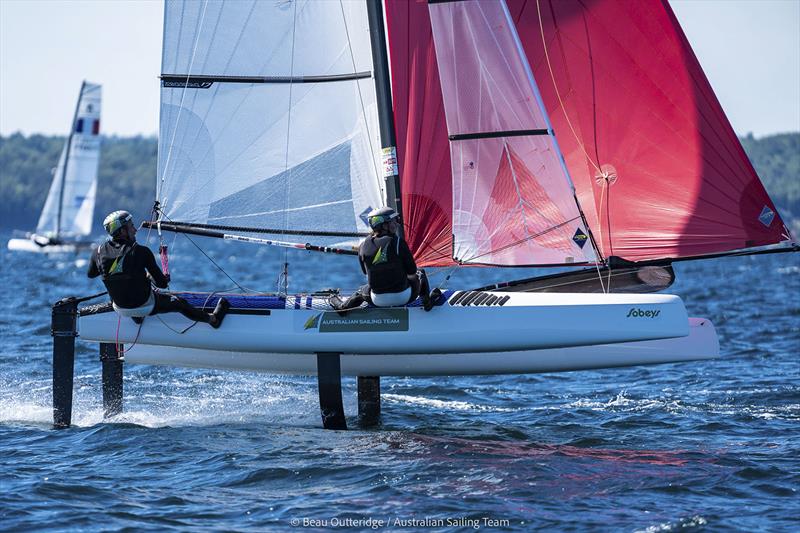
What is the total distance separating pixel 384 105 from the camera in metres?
10.6

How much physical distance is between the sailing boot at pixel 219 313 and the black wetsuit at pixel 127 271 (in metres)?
0.39

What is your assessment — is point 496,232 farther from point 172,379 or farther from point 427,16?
point 172,379

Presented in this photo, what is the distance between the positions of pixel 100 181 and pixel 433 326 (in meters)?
149

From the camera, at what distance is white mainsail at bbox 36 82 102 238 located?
46.5 meters

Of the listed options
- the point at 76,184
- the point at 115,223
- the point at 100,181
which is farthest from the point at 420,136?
the point at 100,181

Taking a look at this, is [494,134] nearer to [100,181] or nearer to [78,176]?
[78,176]

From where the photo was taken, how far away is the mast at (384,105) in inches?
416

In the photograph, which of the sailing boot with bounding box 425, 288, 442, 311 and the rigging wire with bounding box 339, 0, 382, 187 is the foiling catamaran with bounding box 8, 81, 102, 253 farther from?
the sailing boot with bounding box 425, 288, 442, 311

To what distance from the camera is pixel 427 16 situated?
35.2 feet

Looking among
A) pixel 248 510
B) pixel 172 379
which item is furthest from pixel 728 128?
pixel 172 379

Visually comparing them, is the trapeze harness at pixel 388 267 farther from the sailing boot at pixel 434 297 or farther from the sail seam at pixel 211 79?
the sail seam at pixel 211 79

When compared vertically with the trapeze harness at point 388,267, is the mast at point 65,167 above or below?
above

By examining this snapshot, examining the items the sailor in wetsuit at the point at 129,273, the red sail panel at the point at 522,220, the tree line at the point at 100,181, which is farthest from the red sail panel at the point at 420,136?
the tree line at the point at 100,181

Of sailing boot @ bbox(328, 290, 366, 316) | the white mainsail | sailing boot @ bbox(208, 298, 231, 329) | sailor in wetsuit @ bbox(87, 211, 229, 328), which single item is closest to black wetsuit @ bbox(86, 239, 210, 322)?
sailor in wetsuit @ bbox(87, 211, 229, 328)
